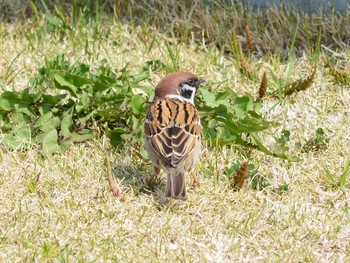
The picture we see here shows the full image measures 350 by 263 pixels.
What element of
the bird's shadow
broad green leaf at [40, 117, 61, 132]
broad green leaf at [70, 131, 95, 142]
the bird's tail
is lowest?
the bird's shadow

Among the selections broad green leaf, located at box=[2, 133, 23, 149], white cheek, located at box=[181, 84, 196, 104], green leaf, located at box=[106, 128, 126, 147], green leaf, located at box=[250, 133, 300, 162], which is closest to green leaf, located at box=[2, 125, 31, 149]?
broad green leaf, located at box=[2, 133, 23, 149]

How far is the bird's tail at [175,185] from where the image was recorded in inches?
206

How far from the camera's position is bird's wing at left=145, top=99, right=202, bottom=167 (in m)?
5.40

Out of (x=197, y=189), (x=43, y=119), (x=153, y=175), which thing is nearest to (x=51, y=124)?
(x=43, y=119)

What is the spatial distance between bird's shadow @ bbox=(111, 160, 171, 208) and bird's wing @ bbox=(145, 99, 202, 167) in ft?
0.89

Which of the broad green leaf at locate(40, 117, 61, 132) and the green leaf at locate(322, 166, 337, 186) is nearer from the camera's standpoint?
the green leaf at locate(322, 166, 337, 186)

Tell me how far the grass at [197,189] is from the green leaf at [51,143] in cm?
5

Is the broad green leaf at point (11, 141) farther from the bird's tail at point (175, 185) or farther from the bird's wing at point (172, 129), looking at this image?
the bird's tail at point (175, 185)

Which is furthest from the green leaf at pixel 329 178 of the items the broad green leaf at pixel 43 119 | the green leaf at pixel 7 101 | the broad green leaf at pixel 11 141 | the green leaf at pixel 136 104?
the green leaf at pixel 7 101

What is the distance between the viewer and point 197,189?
5578 millimetres

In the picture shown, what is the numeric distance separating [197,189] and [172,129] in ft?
1.39

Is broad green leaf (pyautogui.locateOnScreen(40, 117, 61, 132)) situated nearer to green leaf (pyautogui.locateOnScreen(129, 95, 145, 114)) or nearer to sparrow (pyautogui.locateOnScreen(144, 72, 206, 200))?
green leaf (pyautogui.locateOnScreen(129, 95, 145, 114))

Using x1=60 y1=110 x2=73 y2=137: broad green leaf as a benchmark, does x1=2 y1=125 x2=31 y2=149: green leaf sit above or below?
below

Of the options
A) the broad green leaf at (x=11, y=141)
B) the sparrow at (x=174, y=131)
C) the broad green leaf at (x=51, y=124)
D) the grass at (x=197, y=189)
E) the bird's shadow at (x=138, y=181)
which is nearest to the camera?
the grass at (x=197, y=189)
